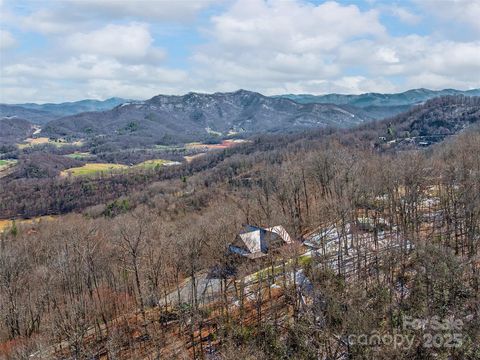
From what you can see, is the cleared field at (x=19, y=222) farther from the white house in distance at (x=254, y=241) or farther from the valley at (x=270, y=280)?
the white house in distance at (x=254, y=241)

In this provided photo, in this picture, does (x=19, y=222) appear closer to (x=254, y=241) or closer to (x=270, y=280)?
(x=254, y=241)

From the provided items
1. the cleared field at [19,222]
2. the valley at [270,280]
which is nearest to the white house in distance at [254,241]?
the valley at [270,280]

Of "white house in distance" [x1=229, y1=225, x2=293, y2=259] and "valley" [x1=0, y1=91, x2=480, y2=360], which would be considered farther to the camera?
"white house in distance" [x1=229, y1=225, x2=293, y2=259]

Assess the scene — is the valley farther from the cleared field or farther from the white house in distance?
the cleared field

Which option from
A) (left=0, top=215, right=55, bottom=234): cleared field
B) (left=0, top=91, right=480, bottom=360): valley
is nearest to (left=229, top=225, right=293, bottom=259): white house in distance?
(left=0, top=91, right=480, bottom=360): valley

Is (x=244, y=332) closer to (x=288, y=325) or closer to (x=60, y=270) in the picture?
(x=288, y=325)

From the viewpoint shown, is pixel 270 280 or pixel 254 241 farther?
pixel 254 241

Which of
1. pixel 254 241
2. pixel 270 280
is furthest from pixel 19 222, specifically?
pixel 270 280

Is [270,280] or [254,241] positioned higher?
[254,241]
